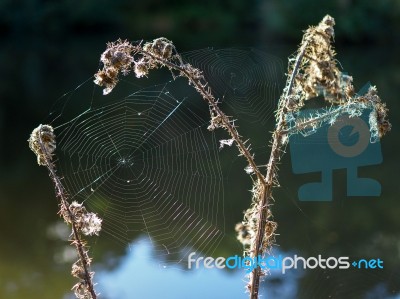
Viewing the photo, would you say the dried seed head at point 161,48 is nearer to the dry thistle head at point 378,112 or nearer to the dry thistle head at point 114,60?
the dry thistle head at point 114,60

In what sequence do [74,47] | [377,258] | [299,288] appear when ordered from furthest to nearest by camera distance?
1. [74,47]
2. [377,258]
3. [299,288]

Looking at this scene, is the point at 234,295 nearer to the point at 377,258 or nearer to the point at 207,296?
the point at 207,296

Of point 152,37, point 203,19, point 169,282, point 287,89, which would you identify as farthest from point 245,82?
point 203,19

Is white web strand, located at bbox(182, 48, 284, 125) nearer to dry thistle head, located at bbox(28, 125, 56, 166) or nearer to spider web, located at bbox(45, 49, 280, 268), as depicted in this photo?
spider web, located at bbox(45, 49, 280, 268)

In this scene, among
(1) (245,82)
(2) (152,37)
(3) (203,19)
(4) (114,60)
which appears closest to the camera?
(4) (114,60)

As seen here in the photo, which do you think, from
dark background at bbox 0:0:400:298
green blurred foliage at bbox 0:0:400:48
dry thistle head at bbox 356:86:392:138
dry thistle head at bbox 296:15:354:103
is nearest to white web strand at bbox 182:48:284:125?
dark background at bbox 0:0:400:298

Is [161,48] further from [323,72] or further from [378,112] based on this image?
[378,112]

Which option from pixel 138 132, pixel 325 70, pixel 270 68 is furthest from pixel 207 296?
pixel 270 68

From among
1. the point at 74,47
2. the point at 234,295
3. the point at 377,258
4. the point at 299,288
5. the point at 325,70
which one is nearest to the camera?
the point at 325,70
